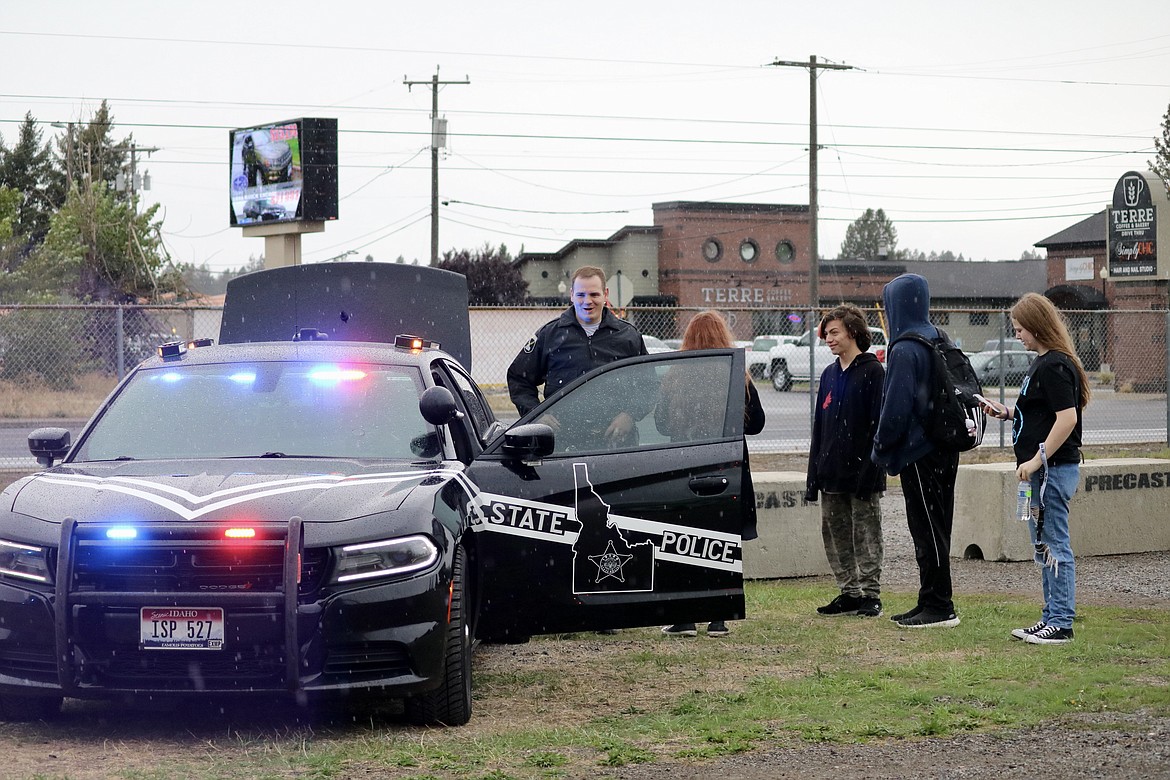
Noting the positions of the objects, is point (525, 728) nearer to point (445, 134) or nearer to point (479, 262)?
point (445, 134)

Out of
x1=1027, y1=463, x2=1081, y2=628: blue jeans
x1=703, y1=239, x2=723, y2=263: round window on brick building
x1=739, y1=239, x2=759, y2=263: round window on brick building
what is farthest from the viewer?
x1=739, y1=239, x2=759, y2=263: round window on brick building

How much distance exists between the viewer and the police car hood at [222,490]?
530 centimetres

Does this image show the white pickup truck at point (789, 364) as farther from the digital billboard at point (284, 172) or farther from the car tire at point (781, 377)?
the digital billboard at point (284, 172)

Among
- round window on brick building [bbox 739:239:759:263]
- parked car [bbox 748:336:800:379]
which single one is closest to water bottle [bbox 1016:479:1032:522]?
parked car [bbox 748:336:800:379]

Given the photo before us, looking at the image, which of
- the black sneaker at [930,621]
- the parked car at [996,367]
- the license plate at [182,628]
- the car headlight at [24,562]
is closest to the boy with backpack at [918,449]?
the black sneaker at [930,621]

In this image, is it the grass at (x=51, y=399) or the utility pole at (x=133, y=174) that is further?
the utility pole at (x=133, y=174)

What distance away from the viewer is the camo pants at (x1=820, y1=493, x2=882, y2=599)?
826cm

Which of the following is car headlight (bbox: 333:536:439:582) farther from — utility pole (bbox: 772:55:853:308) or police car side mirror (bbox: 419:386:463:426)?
utility pole (bbox: 772:55:853:308)

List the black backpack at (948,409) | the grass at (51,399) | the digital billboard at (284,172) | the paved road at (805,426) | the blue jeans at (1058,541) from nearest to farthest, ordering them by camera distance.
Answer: the blue jeans at (1058,541) → the black backpack at (948,409) → the paved road at (805,426) → the grass at (51,399) → the digital billboard at (284,172)

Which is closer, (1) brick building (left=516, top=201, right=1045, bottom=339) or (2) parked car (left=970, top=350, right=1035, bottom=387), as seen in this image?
(2) parked car (left=970, top=350, right=1035, bottom=387)

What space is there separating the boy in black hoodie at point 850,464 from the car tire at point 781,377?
23836 millimetres

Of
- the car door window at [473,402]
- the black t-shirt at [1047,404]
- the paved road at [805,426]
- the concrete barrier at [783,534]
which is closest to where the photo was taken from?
the black t-shirt at [1047,404]

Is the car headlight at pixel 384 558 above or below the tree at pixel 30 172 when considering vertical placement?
below

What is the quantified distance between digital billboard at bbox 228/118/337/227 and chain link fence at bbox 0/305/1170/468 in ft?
8.16
